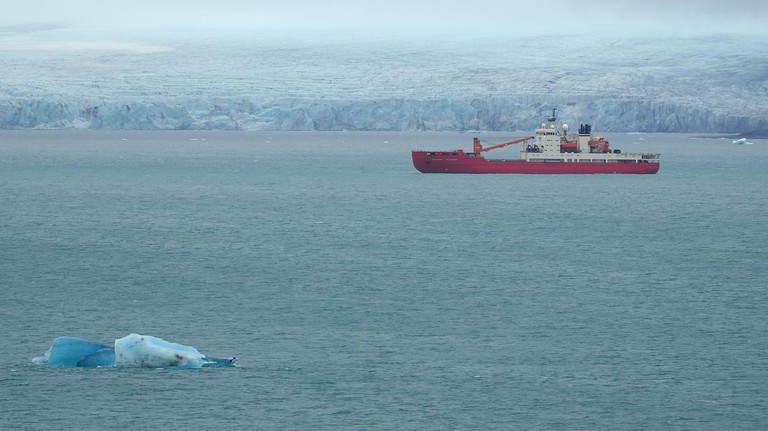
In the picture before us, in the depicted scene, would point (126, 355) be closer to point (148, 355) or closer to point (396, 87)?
point (148, 355)

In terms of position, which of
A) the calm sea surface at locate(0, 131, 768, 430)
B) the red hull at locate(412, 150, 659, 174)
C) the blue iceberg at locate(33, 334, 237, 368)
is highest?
the blue iceberg at locate(33, 334, 237, 368)

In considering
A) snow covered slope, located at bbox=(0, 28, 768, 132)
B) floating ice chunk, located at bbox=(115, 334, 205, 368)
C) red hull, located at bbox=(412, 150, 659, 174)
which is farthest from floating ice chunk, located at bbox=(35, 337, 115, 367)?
snow covered slope, located at bbox=(0, 28, 768, 132)

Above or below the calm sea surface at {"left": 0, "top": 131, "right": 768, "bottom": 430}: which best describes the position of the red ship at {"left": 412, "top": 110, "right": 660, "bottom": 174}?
below

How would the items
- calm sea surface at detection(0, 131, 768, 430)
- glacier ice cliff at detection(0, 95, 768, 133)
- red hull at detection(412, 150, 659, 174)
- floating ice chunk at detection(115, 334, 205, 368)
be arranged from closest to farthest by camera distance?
calm sea surface at detection(0, 131, 768, 430) < floating ice chunk at detection(115, 334, 205, 368) < red hull at detection(412, 150, 659, 174) < glacier ice cliff at detection(0, 95, 768, 133)

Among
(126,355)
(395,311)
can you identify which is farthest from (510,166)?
(126,355)

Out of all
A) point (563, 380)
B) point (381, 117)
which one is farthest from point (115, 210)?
point (381, 117)

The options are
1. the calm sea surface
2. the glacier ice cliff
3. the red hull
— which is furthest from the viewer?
the glacier ice cliff

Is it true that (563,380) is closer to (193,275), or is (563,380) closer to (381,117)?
(193,275)

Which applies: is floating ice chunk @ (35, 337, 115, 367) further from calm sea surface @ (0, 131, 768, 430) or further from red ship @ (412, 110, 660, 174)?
red ship @ (412, 110, 660, 174)
